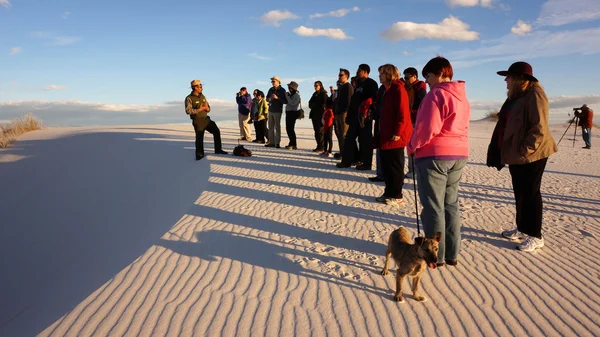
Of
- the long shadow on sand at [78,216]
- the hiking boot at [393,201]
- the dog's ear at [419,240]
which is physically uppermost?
the dog's ear at [419,240]

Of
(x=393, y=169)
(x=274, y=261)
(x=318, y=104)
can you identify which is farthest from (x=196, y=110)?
(x=274, y=261)

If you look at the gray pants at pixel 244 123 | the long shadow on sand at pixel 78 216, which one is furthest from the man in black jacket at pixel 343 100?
the gray pants at pixel 244 123

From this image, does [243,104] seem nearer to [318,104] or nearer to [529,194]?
[318,104]

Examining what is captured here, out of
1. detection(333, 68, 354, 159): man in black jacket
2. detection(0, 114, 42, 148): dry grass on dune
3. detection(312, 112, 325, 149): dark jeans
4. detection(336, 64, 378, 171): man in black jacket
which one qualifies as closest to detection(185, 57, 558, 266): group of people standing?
detection(336, 64, 378, 171): man in black jacket

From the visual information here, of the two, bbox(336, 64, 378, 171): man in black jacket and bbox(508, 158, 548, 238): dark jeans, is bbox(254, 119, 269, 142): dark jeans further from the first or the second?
bbox(508, 158, 548, 238): dark jeans

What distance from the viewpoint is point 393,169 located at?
227 inches

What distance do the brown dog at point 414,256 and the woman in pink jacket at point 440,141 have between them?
44 centimetres

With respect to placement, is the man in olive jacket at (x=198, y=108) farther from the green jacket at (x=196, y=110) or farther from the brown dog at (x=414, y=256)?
the brown dog at (x=414, y=256)

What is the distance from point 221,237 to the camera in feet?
15.9

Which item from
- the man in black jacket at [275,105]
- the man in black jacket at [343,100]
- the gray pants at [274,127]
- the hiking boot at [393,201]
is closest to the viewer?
the hiking boot at [393,201]

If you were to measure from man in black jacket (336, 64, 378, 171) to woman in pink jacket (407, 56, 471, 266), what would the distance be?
4.01 meters

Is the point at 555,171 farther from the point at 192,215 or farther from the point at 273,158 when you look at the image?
the point at 192,215

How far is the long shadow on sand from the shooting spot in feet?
14.8

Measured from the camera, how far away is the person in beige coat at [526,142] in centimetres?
377
